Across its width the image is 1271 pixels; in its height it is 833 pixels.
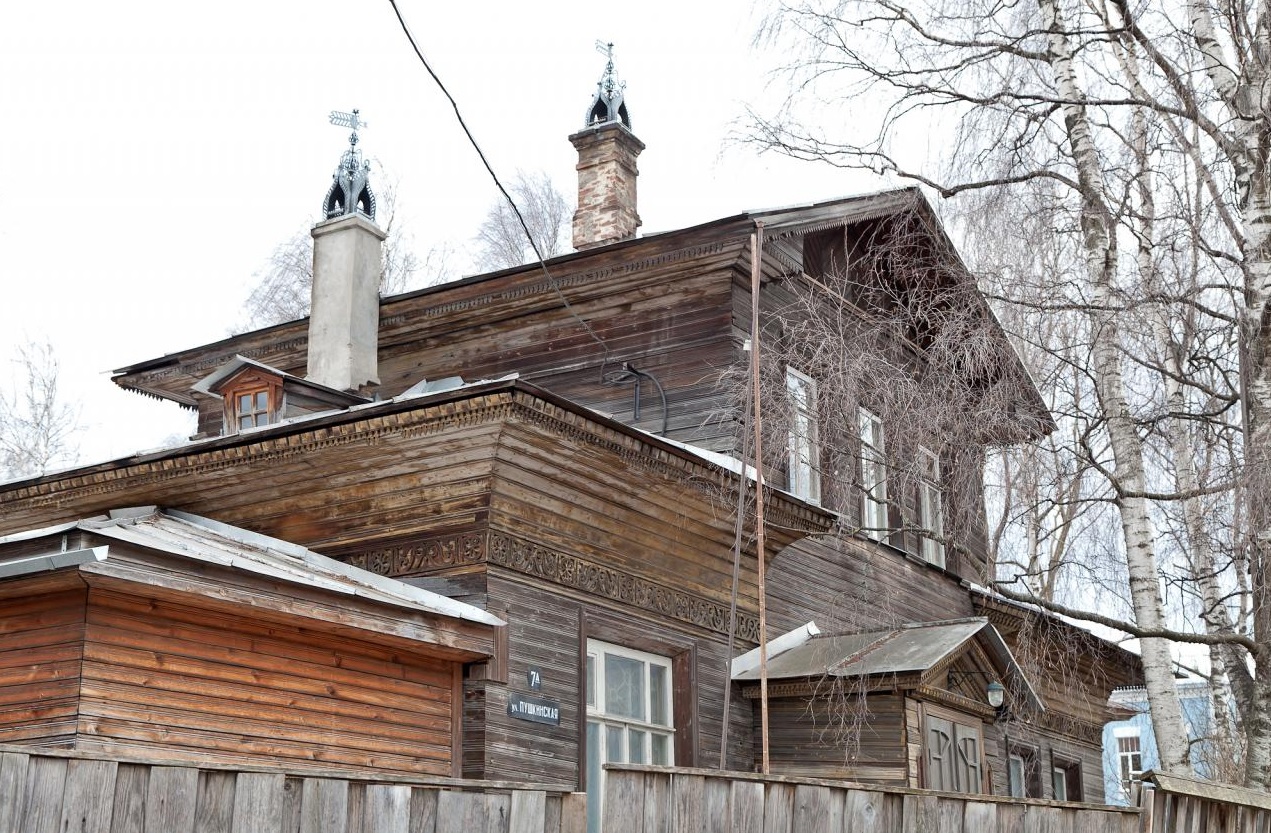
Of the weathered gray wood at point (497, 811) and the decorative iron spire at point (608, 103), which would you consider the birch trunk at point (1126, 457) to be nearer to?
the weathered gray wood at point (497, 811)

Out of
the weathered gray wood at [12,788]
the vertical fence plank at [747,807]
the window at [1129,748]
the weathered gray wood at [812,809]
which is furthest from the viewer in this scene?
the window at [1129,748]

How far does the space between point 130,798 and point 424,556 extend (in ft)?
20.6

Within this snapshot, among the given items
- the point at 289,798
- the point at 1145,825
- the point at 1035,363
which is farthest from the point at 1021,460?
the point at 289,798

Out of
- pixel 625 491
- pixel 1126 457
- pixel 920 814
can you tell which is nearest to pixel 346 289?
pixel 625 491

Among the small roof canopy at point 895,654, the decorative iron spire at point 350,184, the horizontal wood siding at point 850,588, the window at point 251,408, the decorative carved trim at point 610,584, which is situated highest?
the decorative iron spire at point 350,184

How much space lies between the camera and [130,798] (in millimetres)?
3703

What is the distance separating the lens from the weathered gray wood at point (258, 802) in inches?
154

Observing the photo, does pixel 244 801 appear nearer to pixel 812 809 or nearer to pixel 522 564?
pixel 812 809

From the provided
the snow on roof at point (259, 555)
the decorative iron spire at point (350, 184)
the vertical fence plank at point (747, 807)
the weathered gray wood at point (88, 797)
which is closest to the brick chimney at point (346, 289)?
the decorative iron spire at point (350, 184)

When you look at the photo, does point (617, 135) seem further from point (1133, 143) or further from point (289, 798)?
point (289, 798)

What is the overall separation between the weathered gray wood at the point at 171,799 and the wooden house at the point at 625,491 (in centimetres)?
450

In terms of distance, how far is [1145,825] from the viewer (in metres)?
5.80

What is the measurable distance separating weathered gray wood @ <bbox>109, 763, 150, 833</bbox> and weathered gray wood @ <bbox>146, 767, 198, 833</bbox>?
15 millimetres

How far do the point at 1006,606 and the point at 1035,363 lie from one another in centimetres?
641
